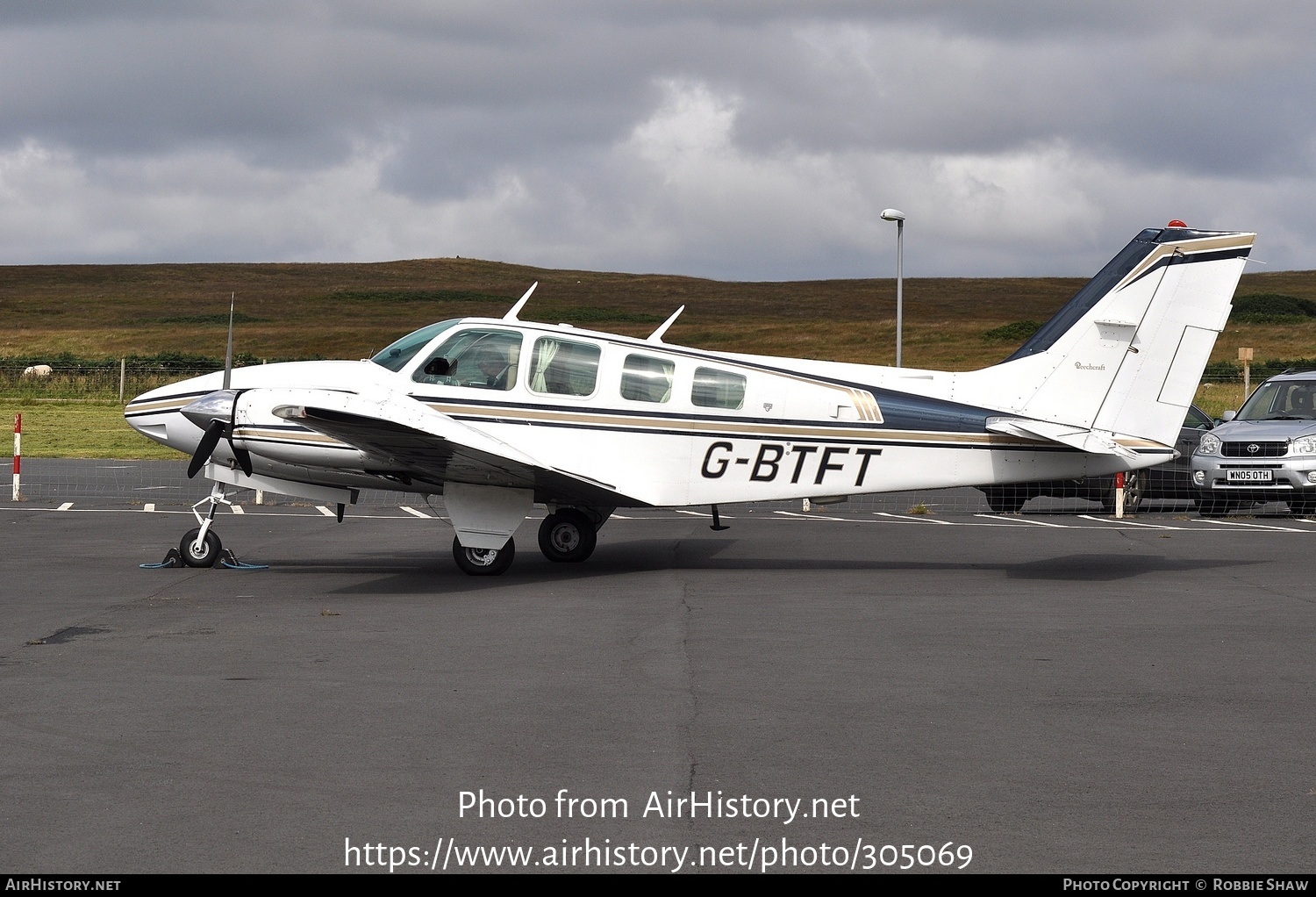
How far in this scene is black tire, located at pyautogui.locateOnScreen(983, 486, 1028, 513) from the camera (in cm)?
2111

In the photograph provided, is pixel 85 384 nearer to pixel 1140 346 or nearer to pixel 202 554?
pixel 202 554

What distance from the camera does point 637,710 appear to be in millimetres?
7238

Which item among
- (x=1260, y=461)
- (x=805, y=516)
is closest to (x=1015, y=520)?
(x=805, y=516)

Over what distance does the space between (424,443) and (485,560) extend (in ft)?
5.54

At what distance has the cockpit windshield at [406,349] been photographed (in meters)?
13.5

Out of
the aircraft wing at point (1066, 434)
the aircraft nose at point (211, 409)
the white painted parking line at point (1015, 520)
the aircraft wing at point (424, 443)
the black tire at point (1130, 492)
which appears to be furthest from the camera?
the black tire at point (1130, 492)

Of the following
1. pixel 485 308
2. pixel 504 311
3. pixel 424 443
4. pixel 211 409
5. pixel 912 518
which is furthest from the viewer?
pixel 485 308

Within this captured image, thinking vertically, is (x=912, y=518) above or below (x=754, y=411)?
below

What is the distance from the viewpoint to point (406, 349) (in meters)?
13.6

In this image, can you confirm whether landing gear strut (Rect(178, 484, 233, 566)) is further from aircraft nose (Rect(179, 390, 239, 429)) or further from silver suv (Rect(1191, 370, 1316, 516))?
silver suv (Rect(1191, 370, 1316, 516))

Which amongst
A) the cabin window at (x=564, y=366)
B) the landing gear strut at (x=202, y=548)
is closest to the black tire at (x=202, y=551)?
the landing gear strut at (x=202, y=548)

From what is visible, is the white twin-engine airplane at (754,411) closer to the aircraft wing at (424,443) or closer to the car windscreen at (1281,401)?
the aircraft wing at (424,443)

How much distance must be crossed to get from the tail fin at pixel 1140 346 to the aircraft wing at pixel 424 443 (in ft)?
13.5
